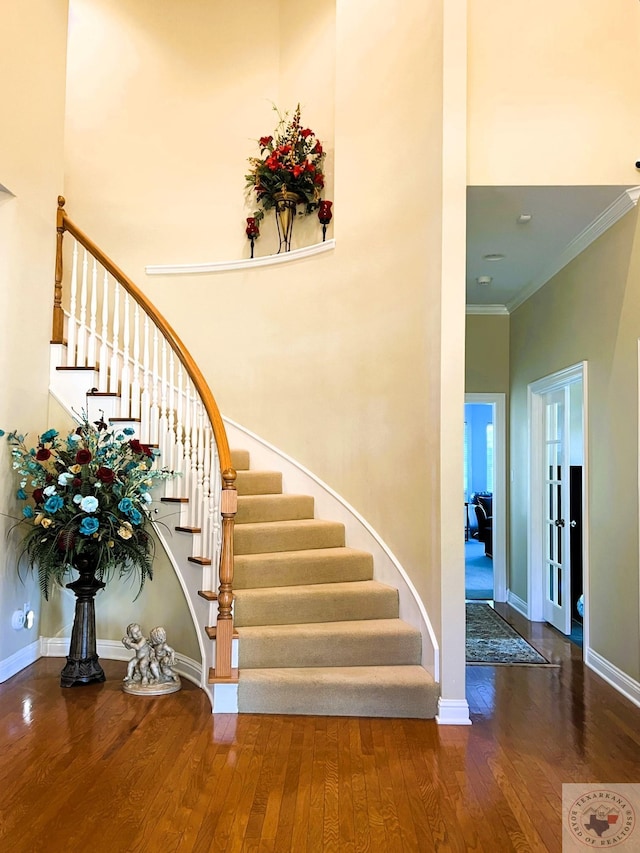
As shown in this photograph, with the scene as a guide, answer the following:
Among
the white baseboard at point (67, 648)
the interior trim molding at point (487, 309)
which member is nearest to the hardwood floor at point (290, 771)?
the white baseboard at point (67, 648)

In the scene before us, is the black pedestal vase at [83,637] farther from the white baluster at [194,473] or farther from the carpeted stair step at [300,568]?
the carpeted stair step at [300,568]

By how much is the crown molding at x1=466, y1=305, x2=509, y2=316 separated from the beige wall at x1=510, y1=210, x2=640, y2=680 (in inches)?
53.3

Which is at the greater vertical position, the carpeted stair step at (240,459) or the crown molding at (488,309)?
the crown molding at (488,309)

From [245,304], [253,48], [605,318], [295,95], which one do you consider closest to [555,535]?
[605,318]

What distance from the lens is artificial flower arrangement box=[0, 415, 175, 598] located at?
396 centimetres

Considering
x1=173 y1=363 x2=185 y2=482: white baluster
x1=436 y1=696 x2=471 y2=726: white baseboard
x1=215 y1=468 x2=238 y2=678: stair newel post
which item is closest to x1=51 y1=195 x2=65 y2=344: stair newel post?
x1=173 y1=363 x2=185 y2=482: white baluster

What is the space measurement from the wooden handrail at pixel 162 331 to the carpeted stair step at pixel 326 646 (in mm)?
931

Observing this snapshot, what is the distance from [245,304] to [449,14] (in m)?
2.73

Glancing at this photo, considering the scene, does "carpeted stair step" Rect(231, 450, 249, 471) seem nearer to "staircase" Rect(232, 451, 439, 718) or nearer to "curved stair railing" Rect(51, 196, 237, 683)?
"staircase" Rect(232, 451, 439, 718)

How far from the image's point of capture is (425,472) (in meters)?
4.01

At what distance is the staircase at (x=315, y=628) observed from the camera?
3660 millimetres

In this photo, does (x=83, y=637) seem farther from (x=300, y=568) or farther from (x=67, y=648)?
(x=300, y=568)

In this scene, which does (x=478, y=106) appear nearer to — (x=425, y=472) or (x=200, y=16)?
(x=425, y=472)

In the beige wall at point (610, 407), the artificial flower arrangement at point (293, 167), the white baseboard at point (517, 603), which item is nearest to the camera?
the beige wall at point (610, 407)
